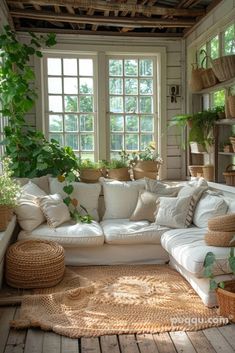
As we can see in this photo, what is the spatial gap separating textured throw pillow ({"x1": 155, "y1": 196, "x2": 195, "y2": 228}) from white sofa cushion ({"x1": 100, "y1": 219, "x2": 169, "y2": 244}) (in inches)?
3.3

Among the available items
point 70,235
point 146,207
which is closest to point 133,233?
point 146,207

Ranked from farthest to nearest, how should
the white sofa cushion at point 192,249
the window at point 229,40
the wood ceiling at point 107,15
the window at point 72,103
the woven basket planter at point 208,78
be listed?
the window at point 72,103, the woven basket planter at point 208,78, the wood ceiling at point 107,15, the window at point 229,40, the white sofa cushion at point 192,249

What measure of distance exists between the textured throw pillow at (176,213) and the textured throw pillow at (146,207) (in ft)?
0.59

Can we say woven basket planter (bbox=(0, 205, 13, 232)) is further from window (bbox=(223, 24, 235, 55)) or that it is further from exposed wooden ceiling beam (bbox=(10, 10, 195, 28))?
window (bbox=(223, 24, 235, 55))

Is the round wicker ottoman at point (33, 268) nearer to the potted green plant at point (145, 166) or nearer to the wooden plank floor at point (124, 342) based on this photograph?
the wooden plank floor at point (124, 342)

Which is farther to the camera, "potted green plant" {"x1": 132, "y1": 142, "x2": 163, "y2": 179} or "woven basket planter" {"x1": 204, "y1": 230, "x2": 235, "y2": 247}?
"potted green plant" {"x1": 132, "y1": 142, "x2": 163, "y2": 179}

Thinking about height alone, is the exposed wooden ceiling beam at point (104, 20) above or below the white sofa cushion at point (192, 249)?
above

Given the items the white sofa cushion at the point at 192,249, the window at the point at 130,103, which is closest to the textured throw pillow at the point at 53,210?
the white sofa cushion at the point at 192,249

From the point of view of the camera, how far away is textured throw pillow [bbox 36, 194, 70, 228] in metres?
4.01

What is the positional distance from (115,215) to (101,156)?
1188mm

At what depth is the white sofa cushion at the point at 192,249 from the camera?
9.71 ft

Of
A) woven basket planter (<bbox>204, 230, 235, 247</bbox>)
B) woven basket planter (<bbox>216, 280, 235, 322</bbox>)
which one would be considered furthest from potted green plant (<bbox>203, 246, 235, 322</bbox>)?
woven basket planter (<bbox>204, 230, 235, 247</bbox>)

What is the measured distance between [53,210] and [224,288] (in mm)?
1930

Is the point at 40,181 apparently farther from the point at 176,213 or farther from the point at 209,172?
the point at 209,172
